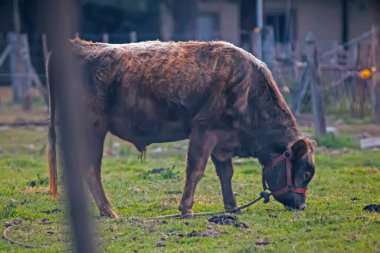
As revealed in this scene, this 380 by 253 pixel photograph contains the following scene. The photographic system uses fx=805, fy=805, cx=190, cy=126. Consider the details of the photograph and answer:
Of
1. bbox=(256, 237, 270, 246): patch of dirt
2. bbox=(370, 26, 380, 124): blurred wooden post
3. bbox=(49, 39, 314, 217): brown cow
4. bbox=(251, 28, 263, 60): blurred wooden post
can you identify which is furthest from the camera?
bbox=(370, 26, 380, 124): blurred wooden post

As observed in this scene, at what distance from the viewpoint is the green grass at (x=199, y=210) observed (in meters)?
6.79

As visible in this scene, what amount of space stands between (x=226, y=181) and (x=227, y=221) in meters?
1.12

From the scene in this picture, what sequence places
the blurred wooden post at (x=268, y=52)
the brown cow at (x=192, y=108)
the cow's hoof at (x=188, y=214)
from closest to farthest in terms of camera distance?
the cow's hoof at (x=188, y=214) < the brown cow at (x=192, y=108) < the blurred wooden post at (x=268, y=52)

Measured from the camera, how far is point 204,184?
1050cm

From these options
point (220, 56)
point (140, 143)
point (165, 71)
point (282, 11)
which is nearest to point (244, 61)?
point (220, 56)

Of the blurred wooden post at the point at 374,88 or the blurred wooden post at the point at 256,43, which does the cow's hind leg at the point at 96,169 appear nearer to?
the blurred wooden post at the point at 256,43

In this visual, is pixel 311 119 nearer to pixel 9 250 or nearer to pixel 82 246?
pixel 9 250

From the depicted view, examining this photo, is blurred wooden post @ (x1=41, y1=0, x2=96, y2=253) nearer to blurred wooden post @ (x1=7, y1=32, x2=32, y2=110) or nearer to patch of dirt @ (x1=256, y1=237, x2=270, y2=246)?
patch of dirt @ (x1=256, y1=237, x2=270, y2=246)

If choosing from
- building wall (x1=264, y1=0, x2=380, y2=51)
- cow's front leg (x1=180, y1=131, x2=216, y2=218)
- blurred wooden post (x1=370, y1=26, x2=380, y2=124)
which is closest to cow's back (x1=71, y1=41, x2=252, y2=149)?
cow's front leg (x1=180, y1=131, x2=216, y2=218)

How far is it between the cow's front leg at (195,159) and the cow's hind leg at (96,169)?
2.43ft

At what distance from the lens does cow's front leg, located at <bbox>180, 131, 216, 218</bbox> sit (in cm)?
813

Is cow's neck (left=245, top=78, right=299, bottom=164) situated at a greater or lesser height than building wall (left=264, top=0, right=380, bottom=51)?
lesser

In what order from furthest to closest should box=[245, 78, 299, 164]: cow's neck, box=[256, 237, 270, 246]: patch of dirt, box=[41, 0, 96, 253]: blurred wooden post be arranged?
box=[245, 78, 299, 164]: cow's neck → box=[256, 237, 270, 246]: patch of dirt → box=[41, 0, 96, 253]: blurred wooden post

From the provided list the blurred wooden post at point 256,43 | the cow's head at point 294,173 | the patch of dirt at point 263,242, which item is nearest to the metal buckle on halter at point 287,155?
the cow's head at point 294,173
